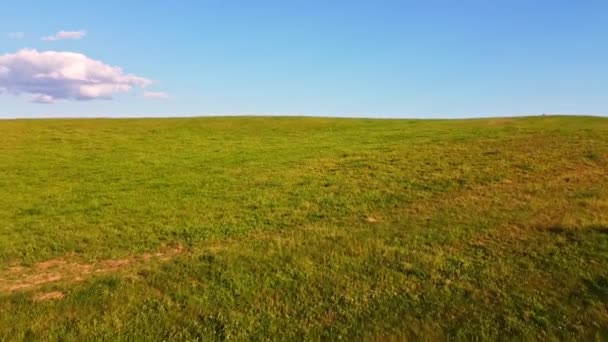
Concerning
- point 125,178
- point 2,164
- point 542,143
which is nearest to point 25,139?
point 2,164

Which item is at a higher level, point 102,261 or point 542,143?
point 542,143

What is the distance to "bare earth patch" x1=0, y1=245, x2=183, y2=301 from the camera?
11.2 metres

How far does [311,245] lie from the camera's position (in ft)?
43.7

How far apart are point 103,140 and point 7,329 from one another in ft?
102

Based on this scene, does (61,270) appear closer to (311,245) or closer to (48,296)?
(48,296)

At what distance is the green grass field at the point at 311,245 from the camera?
9.13 meters

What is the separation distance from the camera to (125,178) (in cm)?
2369

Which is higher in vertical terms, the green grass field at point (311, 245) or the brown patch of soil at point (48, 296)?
the green grass field at point (311, 245)

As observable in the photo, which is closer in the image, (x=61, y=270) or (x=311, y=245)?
(x=61, y=270)

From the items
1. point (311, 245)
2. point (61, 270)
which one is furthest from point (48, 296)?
point (311, 245)

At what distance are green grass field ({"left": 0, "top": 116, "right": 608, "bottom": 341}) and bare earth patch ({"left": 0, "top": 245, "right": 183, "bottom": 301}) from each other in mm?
64

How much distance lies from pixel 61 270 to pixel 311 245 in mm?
6151

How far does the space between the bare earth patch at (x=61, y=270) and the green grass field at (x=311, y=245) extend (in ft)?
0.21

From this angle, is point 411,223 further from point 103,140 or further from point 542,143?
point 103,140
